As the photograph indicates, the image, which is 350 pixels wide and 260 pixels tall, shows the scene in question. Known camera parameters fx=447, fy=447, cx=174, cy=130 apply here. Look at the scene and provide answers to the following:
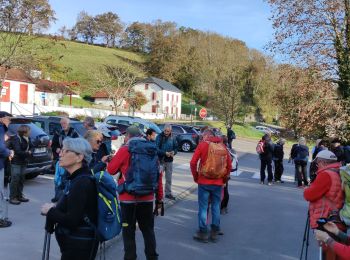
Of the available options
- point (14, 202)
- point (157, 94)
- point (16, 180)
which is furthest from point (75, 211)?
point (157, 94)

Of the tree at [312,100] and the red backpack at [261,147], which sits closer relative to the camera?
the red backpack at [261,147]

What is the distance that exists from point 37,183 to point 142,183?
733cm

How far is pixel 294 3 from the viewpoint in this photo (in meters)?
17.9

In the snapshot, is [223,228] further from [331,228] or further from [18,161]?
[331,228]

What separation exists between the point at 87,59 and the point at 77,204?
93949mm

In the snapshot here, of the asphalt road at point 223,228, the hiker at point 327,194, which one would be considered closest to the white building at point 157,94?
the asphalt road at point 223,228

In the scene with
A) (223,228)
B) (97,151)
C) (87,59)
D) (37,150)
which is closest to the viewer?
(97,151)

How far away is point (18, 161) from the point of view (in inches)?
356

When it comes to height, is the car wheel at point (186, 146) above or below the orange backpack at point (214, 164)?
below

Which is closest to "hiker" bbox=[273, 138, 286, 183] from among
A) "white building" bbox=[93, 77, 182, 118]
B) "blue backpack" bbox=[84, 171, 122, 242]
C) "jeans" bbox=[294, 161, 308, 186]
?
"jeans" bbox=[294, 161, 308, 186]

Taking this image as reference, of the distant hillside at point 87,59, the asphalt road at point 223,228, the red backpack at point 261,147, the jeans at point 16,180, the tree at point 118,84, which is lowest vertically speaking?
the asphalt road at point 223,228

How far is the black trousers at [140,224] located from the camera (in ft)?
19.3

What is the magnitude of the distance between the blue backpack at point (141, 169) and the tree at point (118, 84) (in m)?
50.0

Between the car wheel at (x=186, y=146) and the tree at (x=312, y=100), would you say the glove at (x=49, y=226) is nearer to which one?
the tree at (x=312, y=100)
